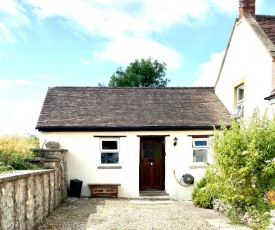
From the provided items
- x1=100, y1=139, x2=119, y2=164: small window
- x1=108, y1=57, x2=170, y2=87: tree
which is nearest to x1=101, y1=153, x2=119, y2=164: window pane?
x1=100, y1=139, x2=119, y2=164: small window

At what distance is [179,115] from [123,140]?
2.95m

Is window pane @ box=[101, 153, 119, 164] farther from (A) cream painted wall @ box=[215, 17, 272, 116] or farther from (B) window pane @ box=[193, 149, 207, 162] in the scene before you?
(A) cream painted wall @ box=[215, 17, 272, 116]

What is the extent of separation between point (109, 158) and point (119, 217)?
4.63 meters

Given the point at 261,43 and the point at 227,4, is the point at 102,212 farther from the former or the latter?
the point at 227,4

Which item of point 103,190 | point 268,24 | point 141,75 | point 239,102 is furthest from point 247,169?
point 141,75

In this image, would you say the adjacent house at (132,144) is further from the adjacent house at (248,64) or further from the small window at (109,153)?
the adjacent house at (248,64)

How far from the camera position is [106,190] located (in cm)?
1319

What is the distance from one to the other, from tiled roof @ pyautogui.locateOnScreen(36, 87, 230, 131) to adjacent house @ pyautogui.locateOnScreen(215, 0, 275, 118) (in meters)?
1.07

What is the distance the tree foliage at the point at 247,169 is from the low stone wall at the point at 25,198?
4850mm

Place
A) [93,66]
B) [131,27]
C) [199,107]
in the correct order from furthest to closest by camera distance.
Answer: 1. [93,66]
2. [199,107]
3. [131,27]

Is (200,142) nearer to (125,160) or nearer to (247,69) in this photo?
(125,160)

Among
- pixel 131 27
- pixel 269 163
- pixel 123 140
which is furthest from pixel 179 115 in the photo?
pixel 269 163

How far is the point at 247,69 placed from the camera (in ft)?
42.4

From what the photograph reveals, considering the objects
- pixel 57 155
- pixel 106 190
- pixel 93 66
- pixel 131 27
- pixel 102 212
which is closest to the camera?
pixel 102 212
